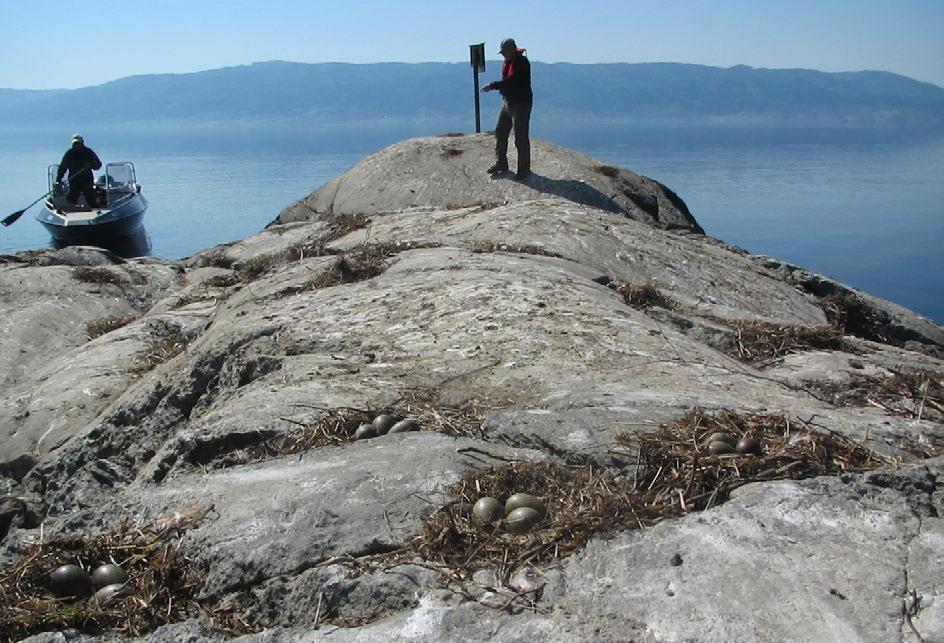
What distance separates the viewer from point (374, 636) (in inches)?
138

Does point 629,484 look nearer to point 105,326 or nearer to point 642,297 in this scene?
point 642,297

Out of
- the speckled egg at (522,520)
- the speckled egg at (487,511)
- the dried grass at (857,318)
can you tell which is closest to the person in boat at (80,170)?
the dried grass at (857,318)

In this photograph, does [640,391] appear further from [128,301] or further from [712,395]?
[128,301]

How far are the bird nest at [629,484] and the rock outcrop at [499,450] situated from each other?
14mm

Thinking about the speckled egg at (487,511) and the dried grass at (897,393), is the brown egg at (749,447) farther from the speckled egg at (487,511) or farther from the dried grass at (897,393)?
the dried grass at (897,393)

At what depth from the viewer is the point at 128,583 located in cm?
409

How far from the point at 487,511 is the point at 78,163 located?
102 ft

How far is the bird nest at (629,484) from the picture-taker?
153 inches

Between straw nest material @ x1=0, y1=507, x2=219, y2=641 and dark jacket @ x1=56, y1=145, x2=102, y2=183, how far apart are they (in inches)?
1151

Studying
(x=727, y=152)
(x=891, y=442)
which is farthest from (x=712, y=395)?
(x=727, y=152)

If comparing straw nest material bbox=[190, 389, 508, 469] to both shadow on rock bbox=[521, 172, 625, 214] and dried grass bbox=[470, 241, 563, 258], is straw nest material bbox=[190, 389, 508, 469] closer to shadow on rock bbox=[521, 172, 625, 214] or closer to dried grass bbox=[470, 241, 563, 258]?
dried grass bbox=[470, 241, 563, 258]

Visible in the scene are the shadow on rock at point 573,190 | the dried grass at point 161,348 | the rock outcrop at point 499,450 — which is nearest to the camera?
the rock outcrop at point 499,450

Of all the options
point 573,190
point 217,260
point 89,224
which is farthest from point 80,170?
point 573,190

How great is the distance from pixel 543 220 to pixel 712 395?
6053mm
